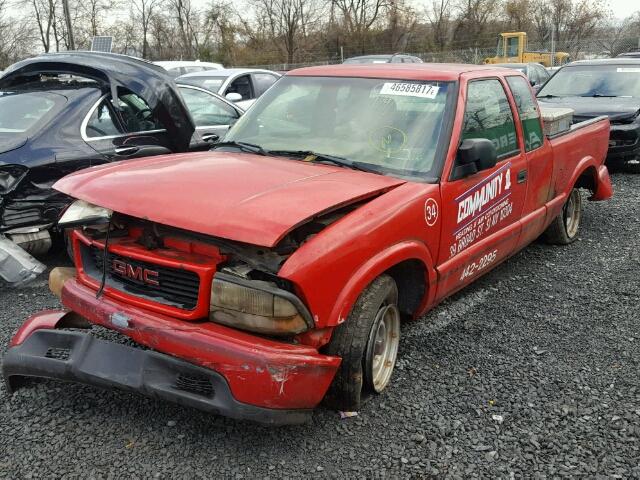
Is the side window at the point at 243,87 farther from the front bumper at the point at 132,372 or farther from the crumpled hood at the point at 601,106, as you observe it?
the front bumper at the point at 132,372

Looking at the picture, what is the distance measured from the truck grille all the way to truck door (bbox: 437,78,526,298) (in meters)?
1.51

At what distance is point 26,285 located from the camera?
4941 mm

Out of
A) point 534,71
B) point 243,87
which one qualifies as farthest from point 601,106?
point 534,71

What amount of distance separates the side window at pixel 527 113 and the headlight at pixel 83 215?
3021 millimetres

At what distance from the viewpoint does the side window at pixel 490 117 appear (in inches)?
153

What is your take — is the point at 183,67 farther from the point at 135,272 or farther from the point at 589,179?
the point at 135,272

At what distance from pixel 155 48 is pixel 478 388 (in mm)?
50731

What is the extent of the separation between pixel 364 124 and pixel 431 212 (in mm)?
747

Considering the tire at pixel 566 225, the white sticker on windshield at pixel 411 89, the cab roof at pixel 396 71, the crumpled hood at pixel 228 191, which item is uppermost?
the cab roof at pixel 396 71

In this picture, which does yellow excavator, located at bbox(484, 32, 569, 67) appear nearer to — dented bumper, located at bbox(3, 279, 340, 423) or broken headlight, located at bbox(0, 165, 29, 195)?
broken headlight, located at bbox(0, 165, 29, 195)

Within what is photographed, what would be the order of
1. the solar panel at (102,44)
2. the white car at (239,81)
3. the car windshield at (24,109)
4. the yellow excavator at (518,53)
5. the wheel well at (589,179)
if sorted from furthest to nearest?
the yellow excavator at (518,53) < the white car at (239,81) < the solar panel at (102,44) < the wheel well at (589,179) < the car windshield at (24,109)

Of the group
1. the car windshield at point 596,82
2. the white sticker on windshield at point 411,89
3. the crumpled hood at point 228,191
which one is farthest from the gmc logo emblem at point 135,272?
the car windshield at point 596,82

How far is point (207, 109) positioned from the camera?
7.68 metres

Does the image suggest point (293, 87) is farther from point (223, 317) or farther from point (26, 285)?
point (26, 285)
